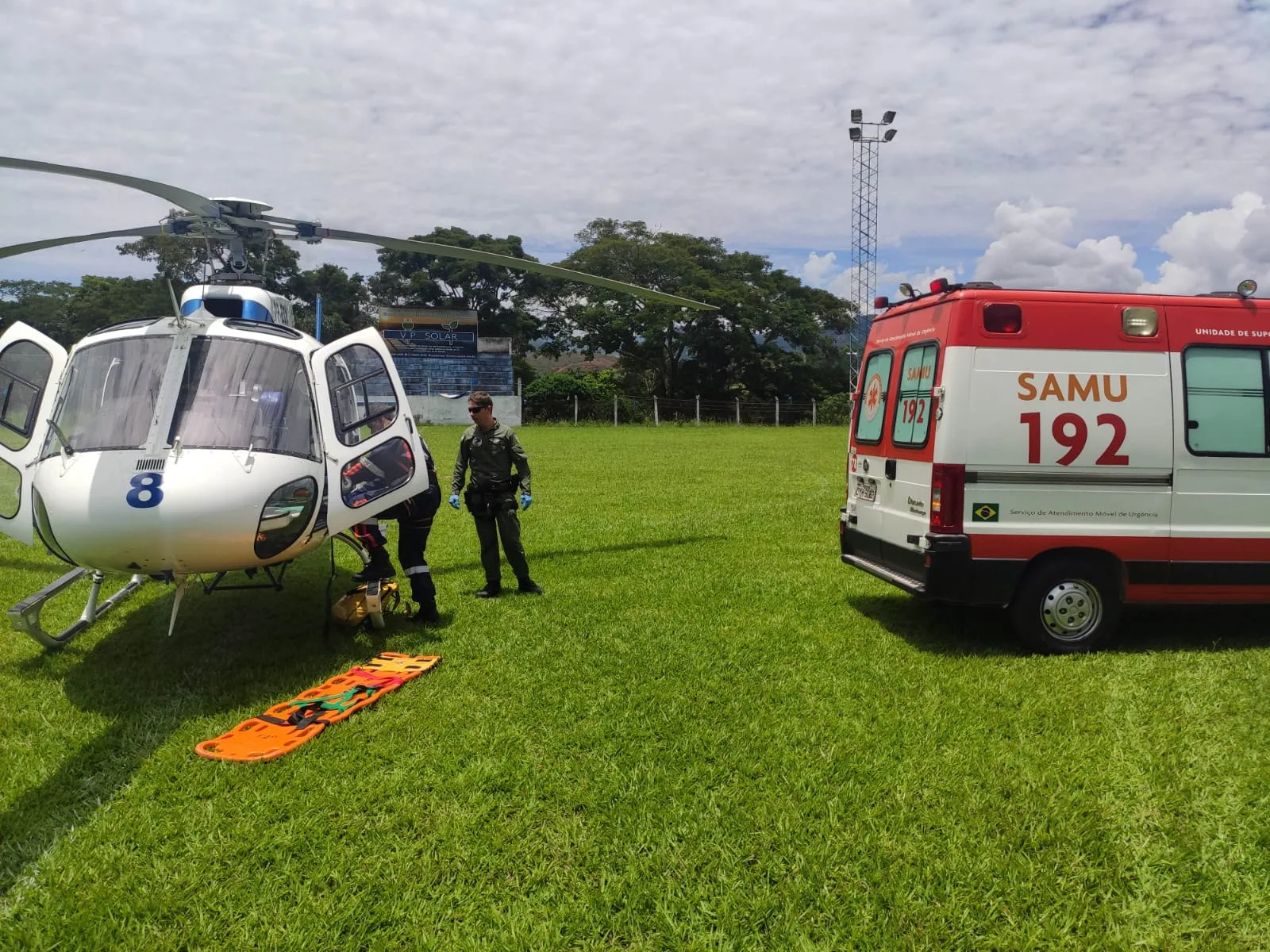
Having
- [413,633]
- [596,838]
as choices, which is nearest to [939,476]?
[596,838]

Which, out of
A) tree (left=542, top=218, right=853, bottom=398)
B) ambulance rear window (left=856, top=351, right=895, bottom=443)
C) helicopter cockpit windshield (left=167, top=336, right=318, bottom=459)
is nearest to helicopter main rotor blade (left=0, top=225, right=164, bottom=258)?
helicopter cockpit windshield (left=167, top=336, right=318, bottom=459)

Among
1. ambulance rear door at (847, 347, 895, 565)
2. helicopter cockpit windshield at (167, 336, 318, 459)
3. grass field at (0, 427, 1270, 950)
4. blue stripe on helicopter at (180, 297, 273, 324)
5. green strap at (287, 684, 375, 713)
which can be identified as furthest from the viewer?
blue stripe on helicopter at (180, 297, 273, 324)

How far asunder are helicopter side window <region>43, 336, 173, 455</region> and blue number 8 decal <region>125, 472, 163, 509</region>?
0.32 meters

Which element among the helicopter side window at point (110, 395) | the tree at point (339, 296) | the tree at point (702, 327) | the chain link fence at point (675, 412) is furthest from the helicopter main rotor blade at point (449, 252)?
the tree at point (339, 296)

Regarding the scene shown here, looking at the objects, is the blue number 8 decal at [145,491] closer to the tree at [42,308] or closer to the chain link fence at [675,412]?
the tree at [42,308]

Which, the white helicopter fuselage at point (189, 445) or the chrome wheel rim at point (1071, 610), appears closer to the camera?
the white helicopter fuselage at point (189, 445)

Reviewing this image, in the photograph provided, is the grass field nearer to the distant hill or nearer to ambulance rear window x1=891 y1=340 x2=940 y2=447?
ambulance rear window x1=891 y1=340 x2=940 y2=447

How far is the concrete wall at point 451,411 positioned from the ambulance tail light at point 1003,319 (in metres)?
35.0

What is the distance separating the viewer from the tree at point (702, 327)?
48.7m

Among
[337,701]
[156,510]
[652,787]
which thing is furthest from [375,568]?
[652,787]

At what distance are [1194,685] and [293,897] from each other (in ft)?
17.5

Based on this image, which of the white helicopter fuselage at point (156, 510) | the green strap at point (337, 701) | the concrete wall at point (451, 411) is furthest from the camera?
the concrete wall at point (451, 411)

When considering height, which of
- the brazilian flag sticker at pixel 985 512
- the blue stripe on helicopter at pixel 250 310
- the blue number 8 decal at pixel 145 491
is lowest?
the brazilian flag sticker at pixel 985 512

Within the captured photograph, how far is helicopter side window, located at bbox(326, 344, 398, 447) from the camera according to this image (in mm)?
5742
